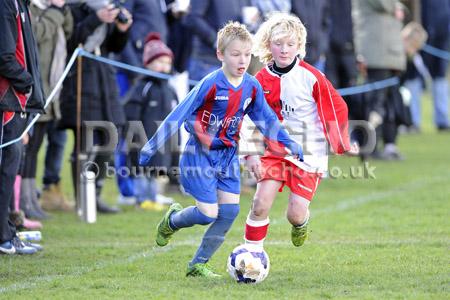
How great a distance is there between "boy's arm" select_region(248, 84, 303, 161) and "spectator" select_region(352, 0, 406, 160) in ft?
26.9

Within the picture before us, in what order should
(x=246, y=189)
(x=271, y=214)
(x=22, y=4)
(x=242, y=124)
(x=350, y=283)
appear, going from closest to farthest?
(x=350, y=283) < (x=242, y=124) < (x=22, y=4) < (x=271, y=214) < (x=246, y=189)

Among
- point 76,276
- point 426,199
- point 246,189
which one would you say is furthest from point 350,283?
point 246,189

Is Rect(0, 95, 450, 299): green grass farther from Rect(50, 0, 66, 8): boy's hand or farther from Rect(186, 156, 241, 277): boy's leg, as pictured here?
Rect(50, 0, 66, 8): boy's hand

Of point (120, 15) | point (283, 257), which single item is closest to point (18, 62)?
point (283, 257)

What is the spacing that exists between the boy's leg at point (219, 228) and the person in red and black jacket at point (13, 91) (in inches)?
65.8

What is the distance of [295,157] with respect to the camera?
23.3ft

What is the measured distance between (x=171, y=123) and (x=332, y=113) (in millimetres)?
1375

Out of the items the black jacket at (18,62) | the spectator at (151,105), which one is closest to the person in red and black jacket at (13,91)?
the black jacket at (18,62)

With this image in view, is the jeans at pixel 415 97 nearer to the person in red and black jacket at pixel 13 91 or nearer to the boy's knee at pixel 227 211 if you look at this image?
the person in red and black jacket at pixel 13 91

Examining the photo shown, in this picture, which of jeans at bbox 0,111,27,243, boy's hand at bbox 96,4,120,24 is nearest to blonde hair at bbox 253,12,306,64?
jeans at bbox 0,111,27,243

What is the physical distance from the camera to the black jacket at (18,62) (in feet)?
23.5

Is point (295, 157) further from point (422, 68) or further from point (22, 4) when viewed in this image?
point (422, 68)

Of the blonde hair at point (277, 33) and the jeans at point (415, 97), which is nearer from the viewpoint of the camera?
the blonde hair at point (277, 33)

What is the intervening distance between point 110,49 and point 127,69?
675mm
